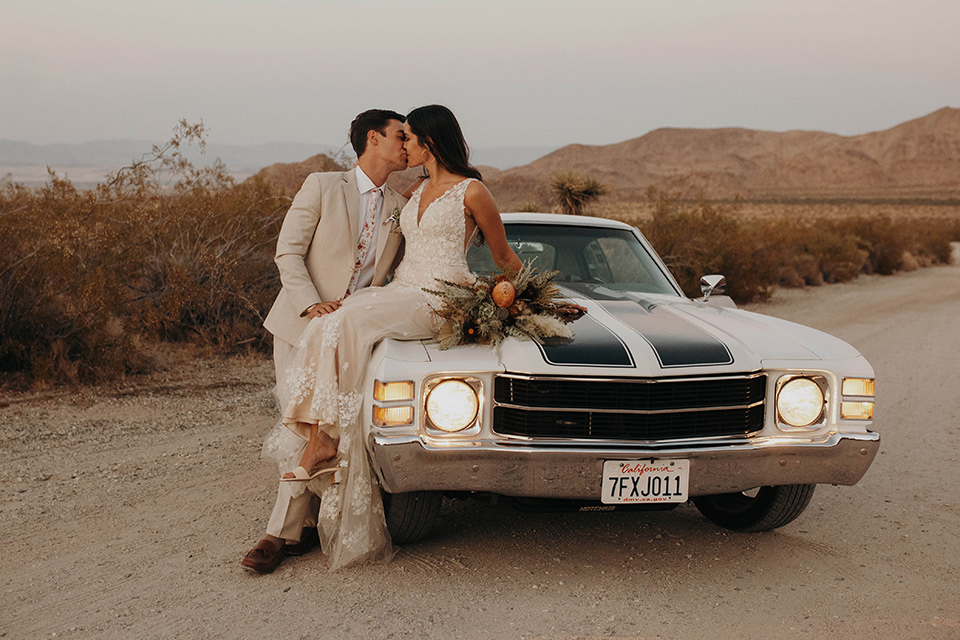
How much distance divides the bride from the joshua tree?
1176cm

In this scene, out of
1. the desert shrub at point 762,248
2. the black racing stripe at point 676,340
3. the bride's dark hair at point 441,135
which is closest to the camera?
the black racing stripe at point 676,340

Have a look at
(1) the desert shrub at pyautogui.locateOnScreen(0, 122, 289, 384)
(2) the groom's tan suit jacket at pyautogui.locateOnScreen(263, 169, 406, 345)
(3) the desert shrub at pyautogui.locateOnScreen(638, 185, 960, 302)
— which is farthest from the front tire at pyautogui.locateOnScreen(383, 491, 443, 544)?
(3) the desert shrub at pyautogui.locateOnScreen(638, 185, 960, 302)

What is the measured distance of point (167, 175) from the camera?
863 centimetres

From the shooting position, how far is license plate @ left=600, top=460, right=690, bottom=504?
3.26m

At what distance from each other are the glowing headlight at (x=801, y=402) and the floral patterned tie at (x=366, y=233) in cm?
202

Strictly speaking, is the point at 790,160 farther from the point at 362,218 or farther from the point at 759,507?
the point at 362,218

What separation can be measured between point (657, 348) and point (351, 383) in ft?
4.13

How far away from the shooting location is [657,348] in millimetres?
3385

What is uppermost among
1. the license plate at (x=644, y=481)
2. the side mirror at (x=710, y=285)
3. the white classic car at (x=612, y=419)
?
the side mirror at (x=710, y=285)

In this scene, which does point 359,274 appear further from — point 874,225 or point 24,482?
point 874,225

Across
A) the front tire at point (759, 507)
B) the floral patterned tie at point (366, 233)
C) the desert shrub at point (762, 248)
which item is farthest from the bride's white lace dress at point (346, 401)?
the desert shrub at point (762, 248)

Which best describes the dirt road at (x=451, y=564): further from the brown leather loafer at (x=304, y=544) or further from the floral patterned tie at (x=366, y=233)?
the floral patterned tie at (x=366, y=233)

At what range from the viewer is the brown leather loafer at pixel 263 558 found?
3.49 m

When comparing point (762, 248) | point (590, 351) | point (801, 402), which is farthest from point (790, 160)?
point (590, 351)
